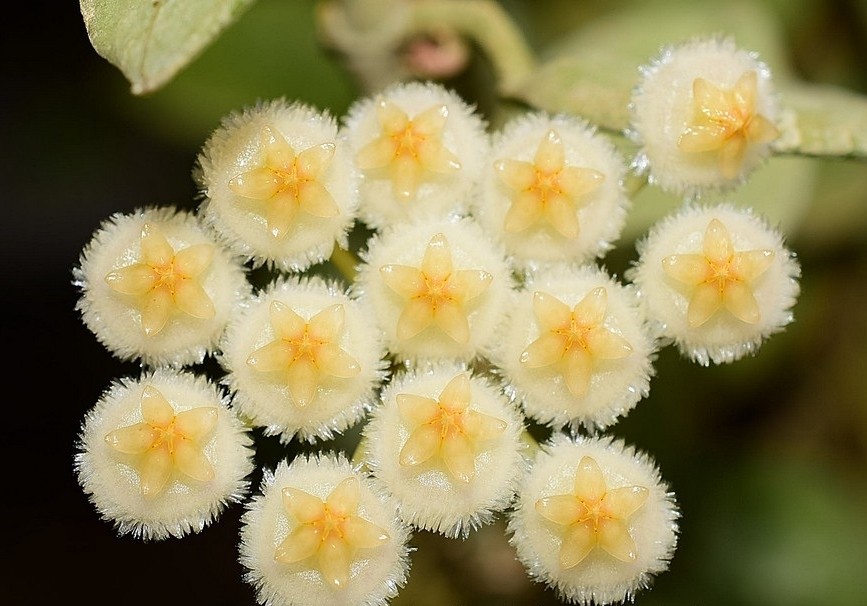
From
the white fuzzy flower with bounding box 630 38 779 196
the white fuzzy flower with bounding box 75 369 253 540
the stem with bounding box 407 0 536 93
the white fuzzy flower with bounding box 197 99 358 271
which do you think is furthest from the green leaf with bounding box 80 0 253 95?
the stem with bounding box 407 0 536 93

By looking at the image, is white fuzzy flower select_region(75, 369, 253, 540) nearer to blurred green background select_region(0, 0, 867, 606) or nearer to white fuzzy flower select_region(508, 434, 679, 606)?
white fuzzy flower select_region(508, 434, 679, 606)

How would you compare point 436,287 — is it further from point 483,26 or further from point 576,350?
point 483,26

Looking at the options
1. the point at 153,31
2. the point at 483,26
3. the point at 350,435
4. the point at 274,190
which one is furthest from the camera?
the point at 350,435

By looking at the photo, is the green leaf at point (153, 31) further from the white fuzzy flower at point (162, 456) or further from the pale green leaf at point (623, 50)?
the pale green leaf at point (623, 50)

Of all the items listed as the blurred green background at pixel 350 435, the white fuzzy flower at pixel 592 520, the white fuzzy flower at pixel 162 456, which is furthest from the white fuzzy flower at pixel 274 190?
the blurred green background at pixel 350 435

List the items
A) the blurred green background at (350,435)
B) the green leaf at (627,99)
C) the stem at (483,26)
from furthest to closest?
the blurred green background at (350,435) → the stem at (483,26) → the green leaf at (627,99)

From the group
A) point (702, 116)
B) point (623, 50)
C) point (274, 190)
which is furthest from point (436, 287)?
point (623, 50)

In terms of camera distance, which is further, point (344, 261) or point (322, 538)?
point (344, 261)
